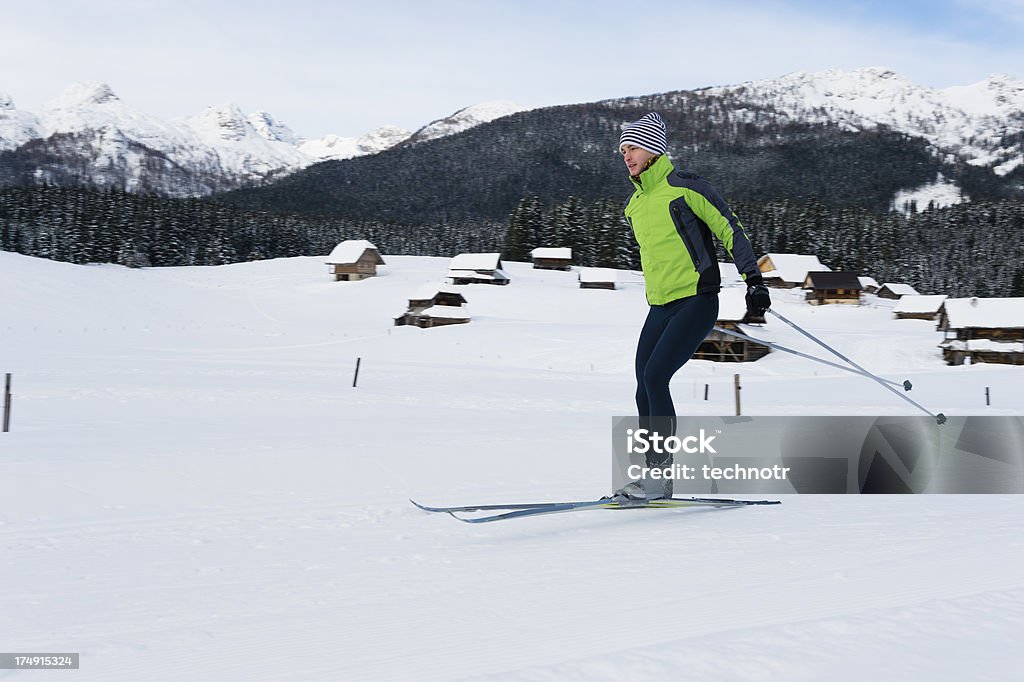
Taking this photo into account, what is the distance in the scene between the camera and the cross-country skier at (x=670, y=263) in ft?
13.5

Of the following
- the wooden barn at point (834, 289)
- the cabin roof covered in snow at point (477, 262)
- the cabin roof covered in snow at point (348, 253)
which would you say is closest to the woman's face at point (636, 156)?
the cabin roof covered in snow at point (477, 262)

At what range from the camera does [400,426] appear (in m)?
11.8

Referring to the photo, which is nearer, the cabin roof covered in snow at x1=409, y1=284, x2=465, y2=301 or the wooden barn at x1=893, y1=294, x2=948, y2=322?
the cabin roof covered in snow at x1=409, y1=284, x2=465, y2=301

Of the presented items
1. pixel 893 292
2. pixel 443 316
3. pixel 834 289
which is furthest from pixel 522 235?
pixel 893 292

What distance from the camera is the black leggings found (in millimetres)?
4105

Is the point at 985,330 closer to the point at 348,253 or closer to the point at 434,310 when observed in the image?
the point at 434,310

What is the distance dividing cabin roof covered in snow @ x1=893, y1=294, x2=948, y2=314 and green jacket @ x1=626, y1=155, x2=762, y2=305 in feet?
212

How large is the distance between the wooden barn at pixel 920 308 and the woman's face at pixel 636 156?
6465 centimetres

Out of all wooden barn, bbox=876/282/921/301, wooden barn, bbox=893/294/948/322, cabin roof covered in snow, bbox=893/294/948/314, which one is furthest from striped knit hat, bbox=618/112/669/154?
wooden barn, bbox=876/282/921/301

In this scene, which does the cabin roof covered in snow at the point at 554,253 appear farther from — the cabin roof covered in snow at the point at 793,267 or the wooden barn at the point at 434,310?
the cabin roof covered in snow at the point at 793,267

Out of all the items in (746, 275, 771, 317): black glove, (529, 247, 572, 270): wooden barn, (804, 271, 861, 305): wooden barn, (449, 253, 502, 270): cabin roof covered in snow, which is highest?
(529, 247, 572, 270): wooden barn

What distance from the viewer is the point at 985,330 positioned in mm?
40438

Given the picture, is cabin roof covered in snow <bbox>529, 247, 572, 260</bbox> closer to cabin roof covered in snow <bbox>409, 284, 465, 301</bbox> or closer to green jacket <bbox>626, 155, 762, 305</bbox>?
cabin roof covered in snow <bbox>409, 284, 465, 301</bbox>

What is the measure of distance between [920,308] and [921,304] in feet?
1.25
